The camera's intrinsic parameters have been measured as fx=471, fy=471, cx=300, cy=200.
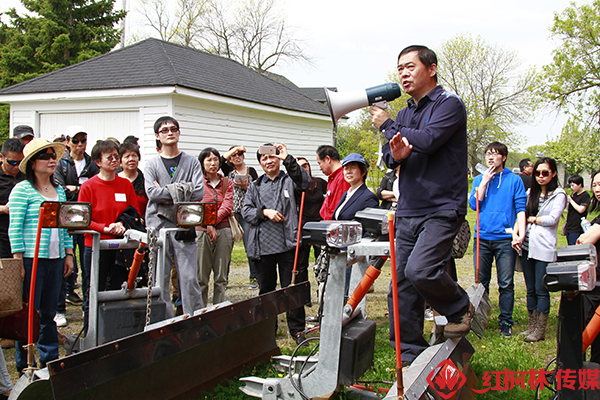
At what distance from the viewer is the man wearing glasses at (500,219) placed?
18.2 feet

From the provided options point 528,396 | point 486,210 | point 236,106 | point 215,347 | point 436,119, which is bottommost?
point 528,396

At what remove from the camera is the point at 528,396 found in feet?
11.7

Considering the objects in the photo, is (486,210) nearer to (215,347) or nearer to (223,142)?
(215,347)

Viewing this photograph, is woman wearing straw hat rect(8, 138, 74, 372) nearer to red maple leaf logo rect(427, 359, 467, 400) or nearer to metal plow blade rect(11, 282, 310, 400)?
metal plow blade rect(11, 282, 310, 400)

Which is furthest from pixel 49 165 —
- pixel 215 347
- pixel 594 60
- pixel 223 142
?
pixel 594 60

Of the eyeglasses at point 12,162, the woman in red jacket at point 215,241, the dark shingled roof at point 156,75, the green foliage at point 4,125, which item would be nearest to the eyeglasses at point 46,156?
the eyeglasses at point 12,162

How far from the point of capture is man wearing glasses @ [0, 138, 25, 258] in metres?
4.91

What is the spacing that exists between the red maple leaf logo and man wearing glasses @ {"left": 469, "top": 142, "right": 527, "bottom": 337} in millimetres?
2986

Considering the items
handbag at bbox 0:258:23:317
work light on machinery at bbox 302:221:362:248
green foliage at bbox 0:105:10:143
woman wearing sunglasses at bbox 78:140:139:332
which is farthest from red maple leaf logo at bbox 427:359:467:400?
green foliage at bbox 0:105:10:143

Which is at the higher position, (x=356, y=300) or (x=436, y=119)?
(x=436, y=119)

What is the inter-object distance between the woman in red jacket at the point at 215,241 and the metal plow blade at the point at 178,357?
1.86m

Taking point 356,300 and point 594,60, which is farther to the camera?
point 594,60

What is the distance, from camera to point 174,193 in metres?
4.92

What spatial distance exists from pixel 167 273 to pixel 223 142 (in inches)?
406
